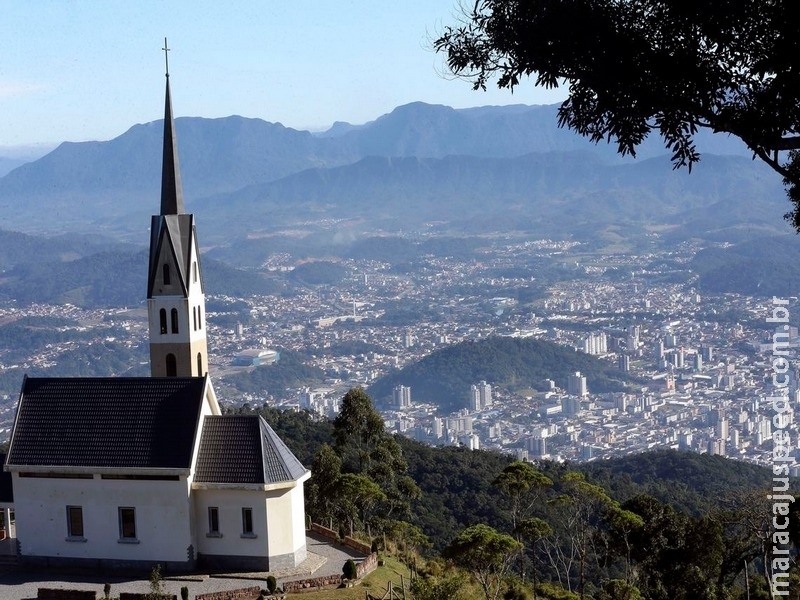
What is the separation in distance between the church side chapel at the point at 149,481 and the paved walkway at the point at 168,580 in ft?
1.37

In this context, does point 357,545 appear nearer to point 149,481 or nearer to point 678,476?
point 149,481

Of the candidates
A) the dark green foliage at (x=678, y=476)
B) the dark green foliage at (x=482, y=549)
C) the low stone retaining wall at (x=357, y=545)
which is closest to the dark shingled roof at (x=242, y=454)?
the low stone retaining wall at (x=357, y=545)

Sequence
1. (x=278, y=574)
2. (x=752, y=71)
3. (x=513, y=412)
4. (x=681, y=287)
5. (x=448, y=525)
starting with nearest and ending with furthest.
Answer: (x=752, y=71) → (x=278, y=574) → (x=448, y=525) → (x=513, y=412) → (x=681, y=287)

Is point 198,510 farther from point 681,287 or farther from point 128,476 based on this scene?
point 681,287

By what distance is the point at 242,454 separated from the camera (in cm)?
2297

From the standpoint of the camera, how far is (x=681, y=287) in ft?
544

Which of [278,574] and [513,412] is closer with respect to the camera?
[278,574]

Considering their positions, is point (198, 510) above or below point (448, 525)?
above

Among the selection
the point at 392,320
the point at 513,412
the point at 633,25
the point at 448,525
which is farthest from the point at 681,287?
the point at 633,25

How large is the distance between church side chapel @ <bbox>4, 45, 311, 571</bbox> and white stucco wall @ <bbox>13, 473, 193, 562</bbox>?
0.02 metres

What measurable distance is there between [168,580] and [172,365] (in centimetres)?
601

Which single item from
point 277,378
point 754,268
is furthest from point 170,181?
point 754,268

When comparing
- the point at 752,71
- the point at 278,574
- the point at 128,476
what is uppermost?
the point at 752,71

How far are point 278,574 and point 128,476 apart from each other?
12.3ft
